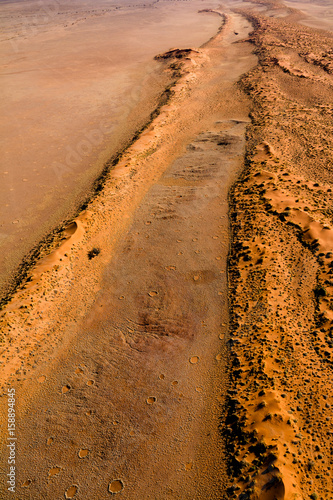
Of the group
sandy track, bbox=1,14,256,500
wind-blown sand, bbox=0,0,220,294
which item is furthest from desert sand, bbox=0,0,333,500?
wind-blown sand, bbox=0,0,220,294

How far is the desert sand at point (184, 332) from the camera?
5.05 meters

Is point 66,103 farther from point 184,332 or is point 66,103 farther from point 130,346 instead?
point 184,332

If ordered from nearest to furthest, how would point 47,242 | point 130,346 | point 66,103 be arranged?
point 130,346, point 47,242, point 66,103

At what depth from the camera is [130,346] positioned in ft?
22.9

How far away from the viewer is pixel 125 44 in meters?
34.8

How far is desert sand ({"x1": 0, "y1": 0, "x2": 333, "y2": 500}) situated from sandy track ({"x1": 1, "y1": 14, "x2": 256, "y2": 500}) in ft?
0.09

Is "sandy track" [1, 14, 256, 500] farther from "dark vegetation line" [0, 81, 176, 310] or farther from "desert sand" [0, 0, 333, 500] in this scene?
"dark vegetation line" [0, 81, 176, 310]

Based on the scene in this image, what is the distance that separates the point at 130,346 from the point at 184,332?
1233 millimetres

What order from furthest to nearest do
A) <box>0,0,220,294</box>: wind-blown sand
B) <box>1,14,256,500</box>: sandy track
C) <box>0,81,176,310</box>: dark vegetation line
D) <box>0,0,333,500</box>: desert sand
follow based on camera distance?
<box>0,0,220,294</box>: wind-blown sand < <box>0,81,176,310</box>: dark vegetation line < <box>1,14,256,500</box>: sandy track < <box>0,0,333,500</box>: desert sand

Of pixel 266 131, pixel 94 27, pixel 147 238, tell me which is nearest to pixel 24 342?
pixel 147 238

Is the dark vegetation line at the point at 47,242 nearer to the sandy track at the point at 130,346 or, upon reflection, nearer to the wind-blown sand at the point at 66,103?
the wind-blown sand at the point at 66,103

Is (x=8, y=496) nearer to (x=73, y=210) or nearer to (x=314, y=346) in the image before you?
(x=314, y=346)

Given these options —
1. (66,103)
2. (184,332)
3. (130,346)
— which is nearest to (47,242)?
(130,346)

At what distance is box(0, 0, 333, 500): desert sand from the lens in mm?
5055
